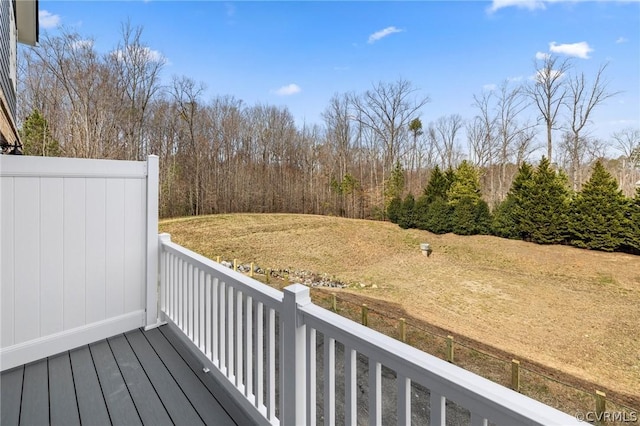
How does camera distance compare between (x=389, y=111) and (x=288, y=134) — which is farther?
(x=389, y=111)

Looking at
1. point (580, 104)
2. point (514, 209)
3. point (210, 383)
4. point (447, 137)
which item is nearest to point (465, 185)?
point (514, 209)

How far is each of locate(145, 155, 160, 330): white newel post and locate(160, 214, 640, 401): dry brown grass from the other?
5.33 metres

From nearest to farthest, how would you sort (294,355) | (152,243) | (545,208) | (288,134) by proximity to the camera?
(294,355)
(152,243)
(545,208)
(288,134)

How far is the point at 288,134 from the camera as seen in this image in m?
13.6

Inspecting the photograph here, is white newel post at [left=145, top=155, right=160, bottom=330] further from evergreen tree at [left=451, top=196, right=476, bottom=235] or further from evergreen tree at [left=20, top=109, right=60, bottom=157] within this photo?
evergreen tree at [left=451, top=196, right=476, bottom=235]

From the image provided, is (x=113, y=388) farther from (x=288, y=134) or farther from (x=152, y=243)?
(x=288, y=134)

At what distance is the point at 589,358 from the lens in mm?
4922

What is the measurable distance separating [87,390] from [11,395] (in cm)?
32

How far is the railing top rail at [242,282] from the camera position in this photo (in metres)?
1.18

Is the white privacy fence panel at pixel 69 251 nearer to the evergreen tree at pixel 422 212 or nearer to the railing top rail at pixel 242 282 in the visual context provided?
the railing top rail at pixel 242 282

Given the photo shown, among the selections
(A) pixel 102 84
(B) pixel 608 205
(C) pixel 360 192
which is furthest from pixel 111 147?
(B) pixel 608 205

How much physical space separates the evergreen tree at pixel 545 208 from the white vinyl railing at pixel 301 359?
29.7ft

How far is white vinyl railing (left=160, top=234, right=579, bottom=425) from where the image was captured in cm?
56
